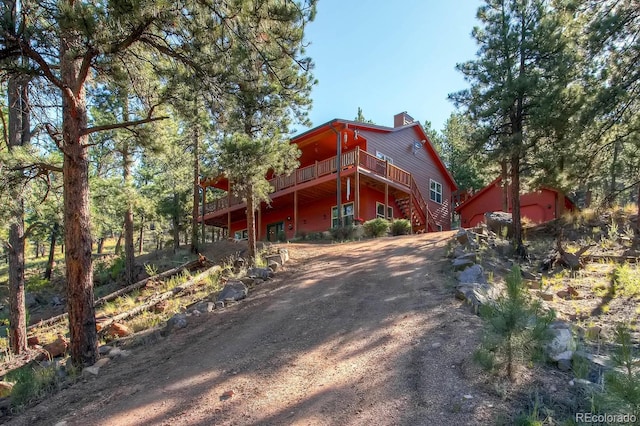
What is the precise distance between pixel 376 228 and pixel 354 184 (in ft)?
11.4

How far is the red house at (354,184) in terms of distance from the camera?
771 inches

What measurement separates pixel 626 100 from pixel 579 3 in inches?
105

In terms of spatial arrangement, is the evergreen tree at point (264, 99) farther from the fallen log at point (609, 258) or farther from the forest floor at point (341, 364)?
the fallen log at point (609, 258)

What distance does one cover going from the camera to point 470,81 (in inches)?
522

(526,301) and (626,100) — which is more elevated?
(626,100)

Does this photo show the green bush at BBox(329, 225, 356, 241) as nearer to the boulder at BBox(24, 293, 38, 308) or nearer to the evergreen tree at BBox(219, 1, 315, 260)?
the evergreen tree at BBox(219, 1, 315, 260)

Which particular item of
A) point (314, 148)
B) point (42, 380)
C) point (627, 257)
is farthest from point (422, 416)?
point (314, 148)

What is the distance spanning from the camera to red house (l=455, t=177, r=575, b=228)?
68.8ft

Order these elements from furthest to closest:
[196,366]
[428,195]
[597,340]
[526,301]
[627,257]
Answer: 1. [428,195]
2. [627,257]
3. [196,366]
4. [597,340]
5. [526,301]

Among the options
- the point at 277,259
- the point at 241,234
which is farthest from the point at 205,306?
the point at 241,234

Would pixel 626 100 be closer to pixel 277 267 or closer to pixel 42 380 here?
pixel 277 267

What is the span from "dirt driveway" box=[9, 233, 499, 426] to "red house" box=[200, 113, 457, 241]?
37.6ft

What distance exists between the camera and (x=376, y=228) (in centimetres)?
1706

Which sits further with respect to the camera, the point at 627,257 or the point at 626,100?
the point at 627,257
